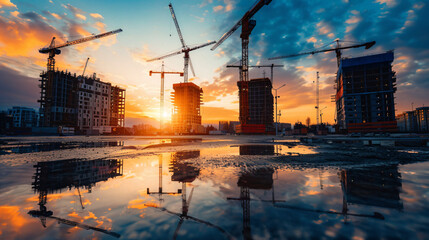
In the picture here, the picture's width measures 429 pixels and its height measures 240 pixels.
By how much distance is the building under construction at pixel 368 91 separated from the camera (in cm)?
7588

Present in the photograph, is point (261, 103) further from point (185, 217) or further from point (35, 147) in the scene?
point (185, 217)

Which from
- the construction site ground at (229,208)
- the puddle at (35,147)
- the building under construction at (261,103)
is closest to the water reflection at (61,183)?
the construction site ground at (229,208)

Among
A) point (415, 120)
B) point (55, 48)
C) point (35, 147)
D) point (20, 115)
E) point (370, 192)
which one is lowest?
point (35, 147)

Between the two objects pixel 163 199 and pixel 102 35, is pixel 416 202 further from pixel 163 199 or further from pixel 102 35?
pixel 102 35

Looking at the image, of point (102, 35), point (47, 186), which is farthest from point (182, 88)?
point (47, 186)

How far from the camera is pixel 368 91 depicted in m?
81.3

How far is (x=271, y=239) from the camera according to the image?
2764 mm

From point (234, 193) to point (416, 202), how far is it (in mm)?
4700

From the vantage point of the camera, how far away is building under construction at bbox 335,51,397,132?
75.9 metres

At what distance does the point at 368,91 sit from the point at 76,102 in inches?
6511

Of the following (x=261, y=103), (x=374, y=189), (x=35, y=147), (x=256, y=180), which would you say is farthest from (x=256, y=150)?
(x=261, y=103)

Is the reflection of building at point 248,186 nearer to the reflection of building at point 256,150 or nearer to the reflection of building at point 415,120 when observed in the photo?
the reflection of building at point 256,150

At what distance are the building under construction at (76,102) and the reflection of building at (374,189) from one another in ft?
350

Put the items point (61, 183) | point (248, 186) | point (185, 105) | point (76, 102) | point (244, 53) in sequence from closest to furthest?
point (248, 186), point (61, 183), point (244, 53), point (76, 102), point (185, 105)
